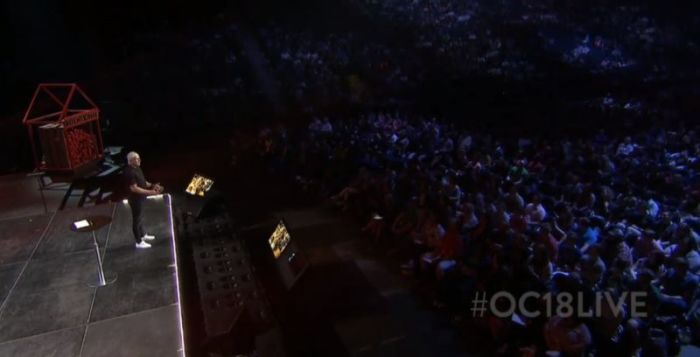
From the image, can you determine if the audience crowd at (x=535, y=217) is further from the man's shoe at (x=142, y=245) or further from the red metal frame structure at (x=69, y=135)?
the red metal frame structure at (x=69, y=135)

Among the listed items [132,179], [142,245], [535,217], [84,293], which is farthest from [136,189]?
[535,217]

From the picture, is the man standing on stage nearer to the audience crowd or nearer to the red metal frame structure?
the red metal frame structure

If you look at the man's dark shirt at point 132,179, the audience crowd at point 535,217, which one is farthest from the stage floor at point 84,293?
the audience crowd at point 535,217

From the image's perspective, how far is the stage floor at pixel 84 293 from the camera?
146 inches

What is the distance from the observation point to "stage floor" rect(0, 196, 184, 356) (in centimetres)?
370

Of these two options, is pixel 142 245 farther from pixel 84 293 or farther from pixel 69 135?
pixel 69 135

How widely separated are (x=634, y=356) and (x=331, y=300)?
9.69 ft

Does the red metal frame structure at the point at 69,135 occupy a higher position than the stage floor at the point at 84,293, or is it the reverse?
the red metal frame structure at the point at 69,135

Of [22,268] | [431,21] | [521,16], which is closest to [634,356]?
[22,268]

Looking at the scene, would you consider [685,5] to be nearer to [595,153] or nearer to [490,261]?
[595,153]

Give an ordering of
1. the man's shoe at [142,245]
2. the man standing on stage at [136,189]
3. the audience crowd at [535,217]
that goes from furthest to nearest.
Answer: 1. the man's shoe at [142,245]
2. the man standing on stage at [136,189]
3. the audience crowd at [535,217]

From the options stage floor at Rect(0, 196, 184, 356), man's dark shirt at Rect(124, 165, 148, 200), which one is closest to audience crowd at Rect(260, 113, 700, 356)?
stage floor at Rect(0, 196, 184, 356)

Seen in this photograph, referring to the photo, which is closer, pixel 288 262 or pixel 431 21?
pixel 288 262

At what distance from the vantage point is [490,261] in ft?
16.1
